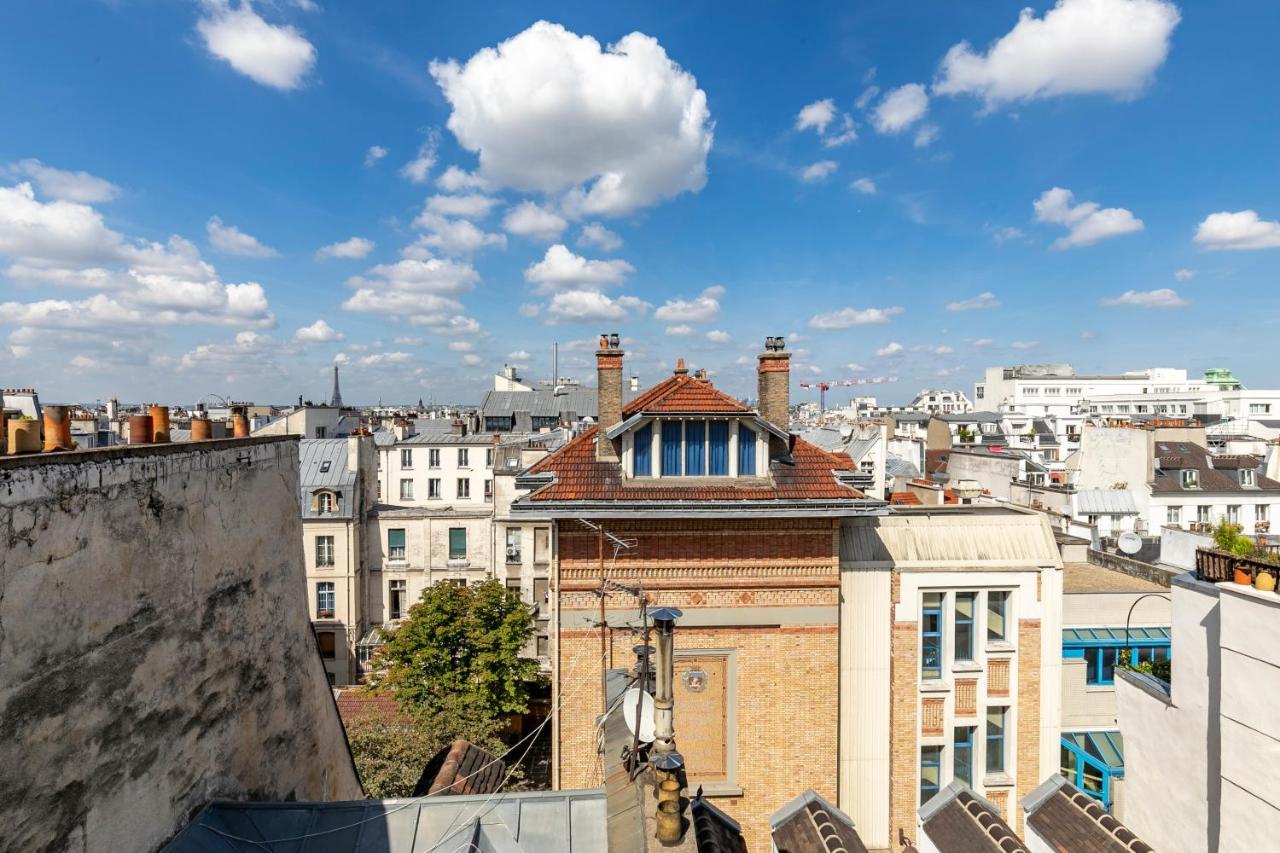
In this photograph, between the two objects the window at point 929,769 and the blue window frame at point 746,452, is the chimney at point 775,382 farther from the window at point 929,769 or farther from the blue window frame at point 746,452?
the window at point 929,769

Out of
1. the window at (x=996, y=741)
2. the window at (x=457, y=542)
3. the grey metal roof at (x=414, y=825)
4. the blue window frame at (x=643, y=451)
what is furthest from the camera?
the window at (x=457, y=542)

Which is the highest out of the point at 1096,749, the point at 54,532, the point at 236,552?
the point at 54,532

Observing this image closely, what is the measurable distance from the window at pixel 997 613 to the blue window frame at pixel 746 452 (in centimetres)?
578

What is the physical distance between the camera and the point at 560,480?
39.8 ft

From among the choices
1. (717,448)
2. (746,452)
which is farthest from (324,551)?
(746,452)

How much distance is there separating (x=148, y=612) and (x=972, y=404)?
16026 centimetres

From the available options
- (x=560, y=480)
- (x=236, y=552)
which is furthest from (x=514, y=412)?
(x=236, y=552)

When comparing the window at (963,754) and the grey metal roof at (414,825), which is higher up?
the grey metal roof at (414,825)

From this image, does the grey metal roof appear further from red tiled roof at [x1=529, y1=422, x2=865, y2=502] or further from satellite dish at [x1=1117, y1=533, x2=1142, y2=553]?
satellite dish at [x1=1117, y1=533, x2=1142, y2=553]

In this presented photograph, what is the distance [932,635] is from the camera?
41.3ft

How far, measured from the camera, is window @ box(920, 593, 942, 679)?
12578mm

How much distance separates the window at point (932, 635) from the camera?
12578 mm

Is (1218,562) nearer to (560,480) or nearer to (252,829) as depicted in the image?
(560,480)

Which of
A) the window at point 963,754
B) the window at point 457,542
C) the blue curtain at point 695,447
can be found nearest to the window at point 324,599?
the window at point 457,542
